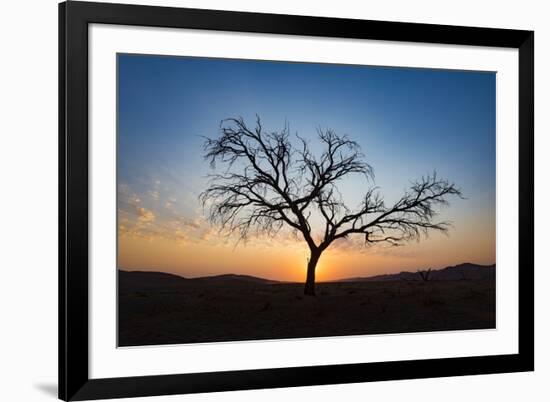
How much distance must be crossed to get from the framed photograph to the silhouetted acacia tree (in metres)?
0.01

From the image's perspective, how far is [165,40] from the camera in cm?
405

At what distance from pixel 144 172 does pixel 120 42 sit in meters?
0.67

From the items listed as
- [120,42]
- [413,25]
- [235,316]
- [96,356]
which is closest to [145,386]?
[96,356]

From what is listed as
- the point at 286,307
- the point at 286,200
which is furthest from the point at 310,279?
the point at 286,200

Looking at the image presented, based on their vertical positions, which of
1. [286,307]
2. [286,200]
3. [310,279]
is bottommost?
[286,307]

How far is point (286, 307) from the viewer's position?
4230mm

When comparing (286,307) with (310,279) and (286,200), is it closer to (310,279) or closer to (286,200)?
(310,279)

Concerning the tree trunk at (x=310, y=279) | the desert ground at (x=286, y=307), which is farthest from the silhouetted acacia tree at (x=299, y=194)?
the desert ground at (x=286, y=307)

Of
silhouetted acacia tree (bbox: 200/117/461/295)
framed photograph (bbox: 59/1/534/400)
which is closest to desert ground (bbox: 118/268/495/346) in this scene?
framed photograph (bbox: 59/1/534/400)

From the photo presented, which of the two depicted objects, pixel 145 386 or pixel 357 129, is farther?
pixel 357 129

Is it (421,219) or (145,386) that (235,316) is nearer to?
(145,386)

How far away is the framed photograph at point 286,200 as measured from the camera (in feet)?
12.9

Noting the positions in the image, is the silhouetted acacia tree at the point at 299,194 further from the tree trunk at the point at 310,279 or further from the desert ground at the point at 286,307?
the desert ground at the point at 286,307

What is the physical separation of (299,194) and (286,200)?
8 centimetres
